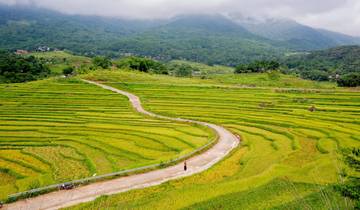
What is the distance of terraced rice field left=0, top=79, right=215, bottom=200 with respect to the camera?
87.1 ft

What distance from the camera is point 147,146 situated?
111 feet

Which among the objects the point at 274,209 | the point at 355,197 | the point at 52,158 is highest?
the point at 355,197

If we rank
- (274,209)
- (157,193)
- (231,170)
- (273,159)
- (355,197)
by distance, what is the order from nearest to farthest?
(355,197)
(274,209)
(157,193)
(231,170)
(273,159)

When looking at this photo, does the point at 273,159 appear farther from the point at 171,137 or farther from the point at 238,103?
the point at 238,103

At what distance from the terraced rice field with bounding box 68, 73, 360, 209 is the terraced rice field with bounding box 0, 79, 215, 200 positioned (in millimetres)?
5474

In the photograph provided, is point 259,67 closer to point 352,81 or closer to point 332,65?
point 352,81

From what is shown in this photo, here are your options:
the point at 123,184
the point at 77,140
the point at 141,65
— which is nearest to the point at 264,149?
the point at 123,184

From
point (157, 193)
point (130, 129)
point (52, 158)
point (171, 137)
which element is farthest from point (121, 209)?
point (130, 129)

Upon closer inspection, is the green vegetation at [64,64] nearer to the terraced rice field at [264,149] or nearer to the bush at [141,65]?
the bush at [141,65]

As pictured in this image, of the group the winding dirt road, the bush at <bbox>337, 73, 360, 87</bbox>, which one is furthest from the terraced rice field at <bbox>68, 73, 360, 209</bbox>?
the bush at <bbox>337, 73, 360, 87</bbox>

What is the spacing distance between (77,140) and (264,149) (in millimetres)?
19464

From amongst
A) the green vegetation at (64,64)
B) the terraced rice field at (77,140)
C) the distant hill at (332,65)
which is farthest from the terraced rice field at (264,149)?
the distant hill at (332,65)

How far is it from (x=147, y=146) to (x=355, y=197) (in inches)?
913

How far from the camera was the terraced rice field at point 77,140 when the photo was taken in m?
26.5
